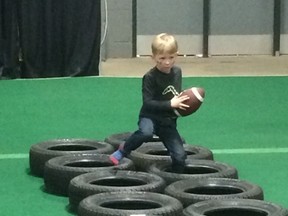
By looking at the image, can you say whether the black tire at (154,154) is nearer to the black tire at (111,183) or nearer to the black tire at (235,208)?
the black tire at (111,183)

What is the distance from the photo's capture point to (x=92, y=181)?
19.8 feet

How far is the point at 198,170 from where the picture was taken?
646cm

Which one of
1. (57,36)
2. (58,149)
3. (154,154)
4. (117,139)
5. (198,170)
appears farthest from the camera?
(57,36)

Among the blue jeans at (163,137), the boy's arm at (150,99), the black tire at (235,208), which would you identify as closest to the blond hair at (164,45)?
the boy's arm at (150,99)

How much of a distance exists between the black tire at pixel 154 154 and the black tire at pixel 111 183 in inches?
18.2

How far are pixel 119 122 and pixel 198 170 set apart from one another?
2992 millimetres

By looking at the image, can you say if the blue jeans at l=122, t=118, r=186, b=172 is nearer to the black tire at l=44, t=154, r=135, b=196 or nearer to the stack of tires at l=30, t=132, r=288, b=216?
the stack of tires at l=30, t=132, r=288, b=216

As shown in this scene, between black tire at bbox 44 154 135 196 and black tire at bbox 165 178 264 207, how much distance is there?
68 cm

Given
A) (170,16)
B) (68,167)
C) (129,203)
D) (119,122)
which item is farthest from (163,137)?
(170,16)

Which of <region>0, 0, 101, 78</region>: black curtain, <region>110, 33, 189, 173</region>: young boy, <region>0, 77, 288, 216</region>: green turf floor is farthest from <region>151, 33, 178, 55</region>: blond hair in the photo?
<region>0, 0, 101, 78</region>: black curtain

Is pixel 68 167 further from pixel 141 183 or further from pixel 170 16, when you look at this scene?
pixel 170 16

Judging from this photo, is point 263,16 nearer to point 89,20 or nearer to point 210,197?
point 89,20

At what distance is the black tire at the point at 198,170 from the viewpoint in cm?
616

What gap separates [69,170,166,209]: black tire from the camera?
18.8ft
